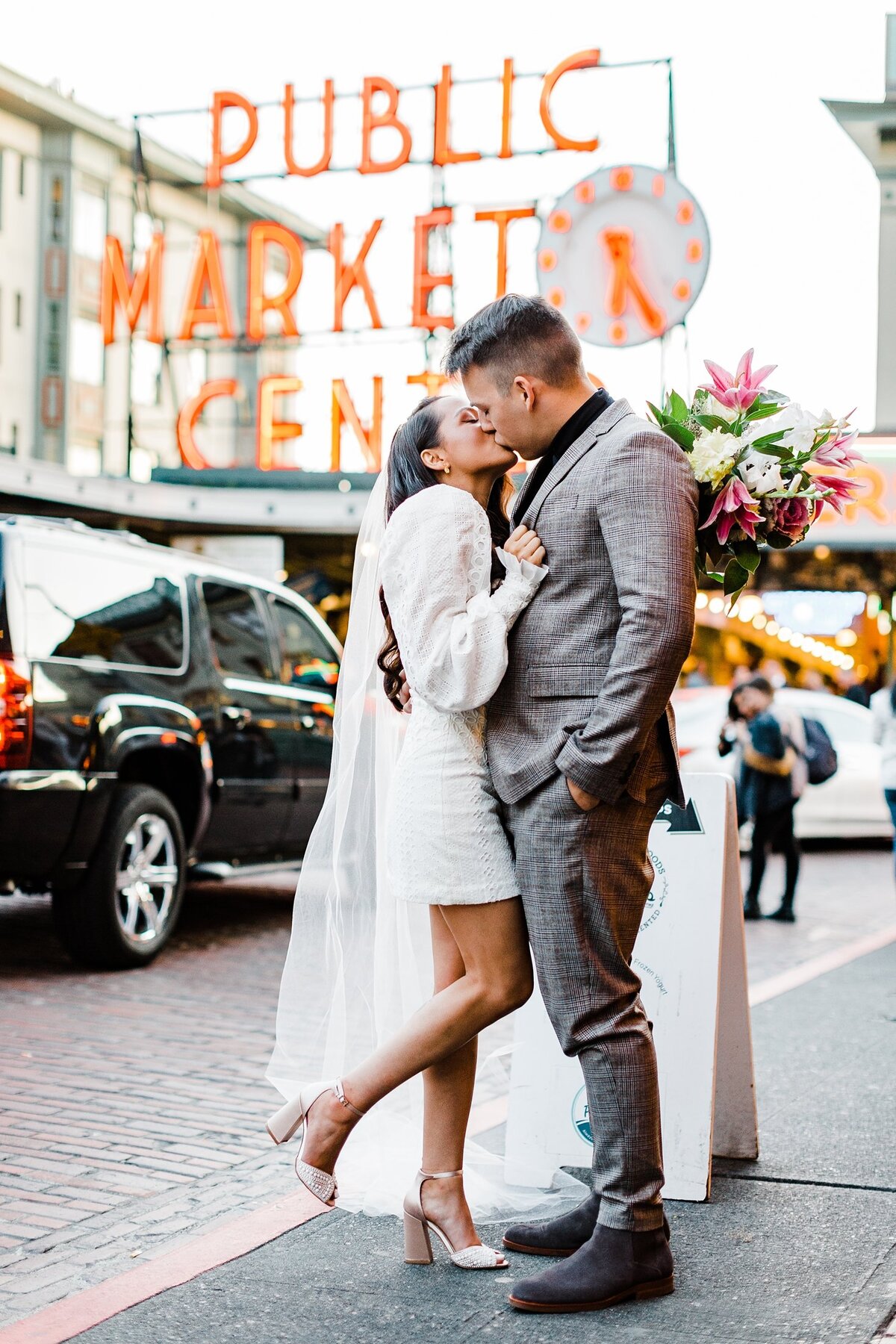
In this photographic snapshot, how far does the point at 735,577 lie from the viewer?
3.62 meters

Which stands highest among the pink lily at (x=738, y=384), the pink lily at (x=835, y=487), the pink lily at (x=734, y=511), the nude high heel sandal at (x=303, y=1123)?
the pink lily at (x=738, y=384)

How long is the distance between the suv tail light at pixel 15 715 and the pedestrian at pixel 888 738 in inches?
184

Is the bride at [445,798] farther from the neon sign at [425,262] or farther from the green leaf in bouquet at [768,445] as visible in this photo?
the neon sign at [425,262]

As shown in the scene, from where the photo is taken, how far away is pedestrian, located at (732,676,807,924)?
10.2 meters

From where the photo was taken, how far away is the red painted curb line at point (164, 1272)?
308cm

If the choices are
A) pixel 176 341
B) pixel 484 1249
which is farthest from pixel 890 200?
pixel 484 1249

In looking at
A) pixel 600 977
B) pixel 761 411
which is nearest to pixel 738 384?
pixel 761 411

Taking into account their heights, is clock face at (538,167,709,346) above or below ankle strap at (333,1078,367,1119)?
above

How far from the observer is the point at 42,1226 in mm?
3850

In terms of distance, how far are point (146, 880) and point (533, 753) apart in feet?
14.9

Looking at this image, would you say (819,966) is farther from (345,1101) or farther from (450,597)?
(450,597)

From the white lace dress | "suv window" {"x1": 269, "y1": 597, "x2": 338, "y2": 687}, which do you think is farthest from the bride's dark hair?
"suv window" {"x1": 269, "y1": 597, "x2": 338, "y2": 687}

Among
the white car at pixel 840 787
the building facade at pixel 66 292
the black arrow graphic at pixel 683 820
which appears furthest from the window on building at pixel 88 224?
the black arrow graphic at pixel 683 820

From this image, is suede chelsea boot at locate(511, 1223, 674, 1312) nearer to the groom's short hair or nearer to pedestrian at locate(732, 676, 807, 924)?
the groom's short hair
